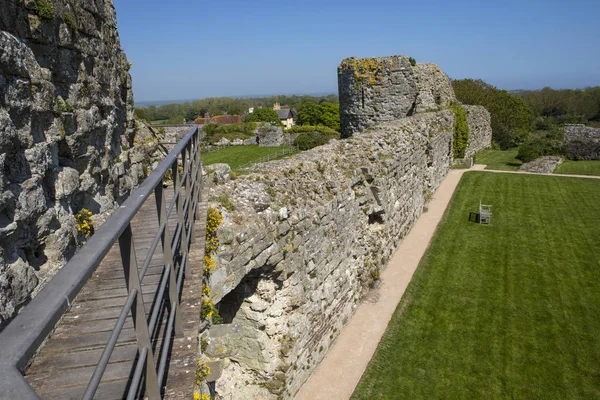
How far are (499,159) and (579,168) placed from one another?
4.30 meters

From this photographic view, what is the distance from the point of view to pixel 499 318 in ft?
27.9

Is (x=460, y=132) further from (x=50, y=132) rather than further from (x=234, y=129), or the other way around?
(x=234, y=129)

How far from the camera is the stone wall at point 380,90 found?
16391 millimetres

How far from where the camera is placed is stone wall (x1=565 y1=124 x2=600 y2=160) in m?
24.5

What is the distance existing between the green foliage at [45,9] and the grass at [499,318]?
631 cm

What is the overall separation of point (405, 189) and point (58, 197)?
33.2 feet

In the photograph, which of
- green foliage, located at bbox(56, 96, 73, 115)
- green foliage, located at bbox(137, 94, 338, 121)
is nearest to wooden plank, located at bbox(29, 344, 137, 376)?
green foliage, located at bbox(56, 96, 73, 115)

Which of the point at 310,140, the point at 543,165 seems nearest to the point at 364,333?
the point at 543,165

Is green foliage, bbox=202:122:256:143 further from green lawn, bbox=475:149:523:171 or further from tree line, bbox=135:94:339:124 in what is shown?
tree line, bbox=135:94:339:124

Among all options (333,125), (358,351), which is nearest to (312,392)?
(358,351)

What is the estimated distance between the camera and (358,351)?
761cm

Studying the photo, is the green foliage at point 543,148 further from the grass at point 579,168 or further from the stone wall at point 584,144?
the grass at point 579,168

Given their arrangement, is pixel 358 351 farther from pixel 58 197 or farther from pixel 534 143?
pixel 534 143

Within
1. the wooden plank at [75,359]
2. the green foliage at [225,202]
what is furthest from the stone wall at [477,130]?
the wooden plank at [75,359]
